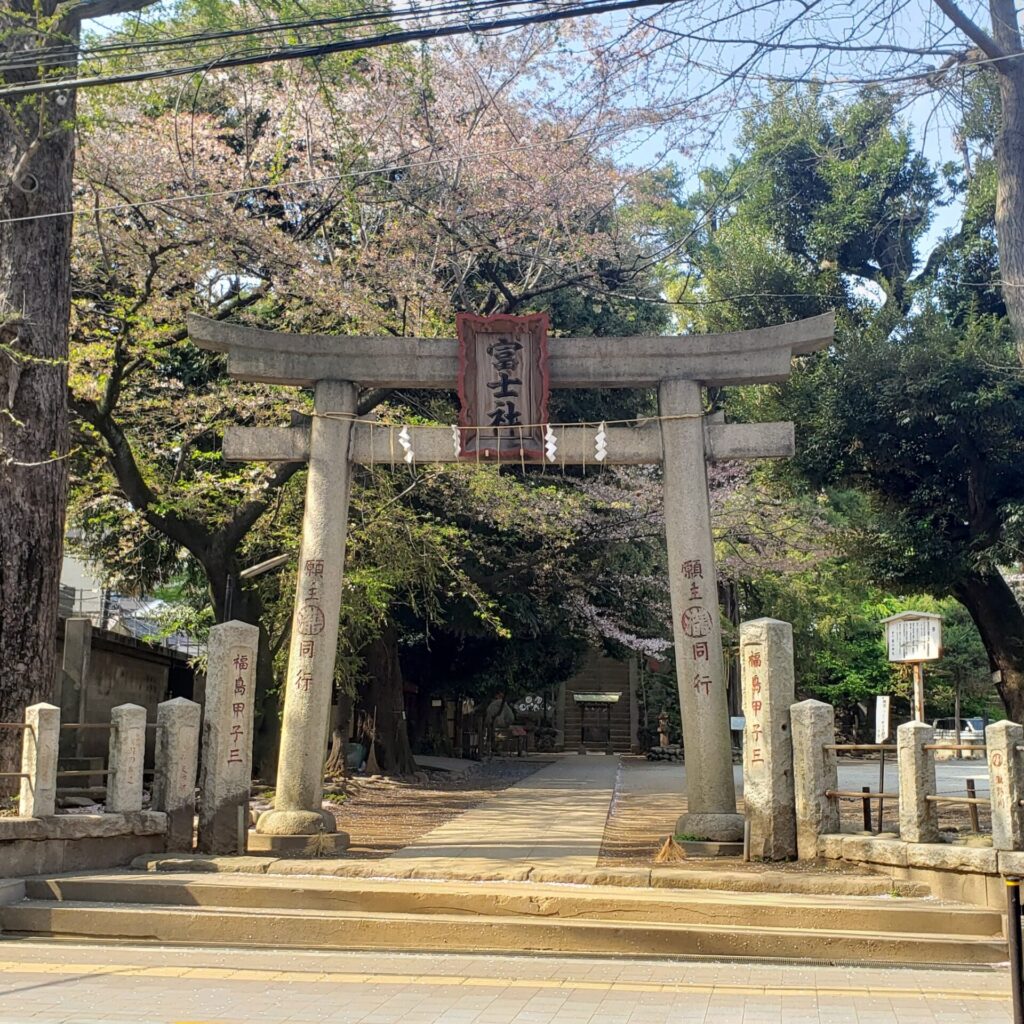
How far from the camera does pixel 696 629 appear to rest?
11.7 meters

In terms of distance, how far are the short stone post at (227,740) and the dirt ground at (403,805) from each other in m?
1.29

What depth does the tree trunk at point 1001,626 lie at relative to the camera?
653 inches

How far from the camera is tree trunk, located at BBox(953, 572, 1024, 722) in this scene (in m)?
16.6

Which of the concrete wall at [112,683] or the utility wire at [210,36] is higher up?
the utility wire at [210,36]

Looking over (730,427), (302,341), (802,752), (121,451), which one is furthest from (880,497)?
(121,451)

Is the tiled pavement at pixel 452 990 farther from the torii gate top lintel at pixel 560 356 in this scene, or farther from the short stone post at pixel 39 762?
the torii gate top lintel at pixel 560 356

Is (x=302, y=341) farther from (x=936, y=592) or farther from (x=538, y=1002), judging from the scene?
(x=936, y=592)

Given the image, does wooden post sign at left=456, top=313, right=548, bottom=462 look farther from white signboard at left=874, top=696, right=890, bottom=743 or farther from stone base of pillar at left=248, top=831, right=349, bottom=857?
white signboard at left=874, top=696, right=890, bottom=743

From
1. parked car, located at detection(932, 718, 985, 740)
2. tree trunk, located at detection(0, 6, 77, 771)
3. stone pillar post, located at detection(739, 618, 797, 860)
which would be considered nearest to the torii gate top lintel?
tree trunk, located at detection(0, 6, 77, 771)

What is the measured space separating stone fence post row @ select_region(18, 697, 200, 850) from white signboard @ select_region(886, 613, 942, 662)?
7.77 metres

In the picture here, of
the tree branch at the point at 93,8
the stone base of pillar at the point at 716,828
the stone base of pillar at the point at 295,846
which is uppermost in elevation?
the tree branch at the point at 93,8

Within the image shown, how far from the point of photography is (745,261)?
67.3ft

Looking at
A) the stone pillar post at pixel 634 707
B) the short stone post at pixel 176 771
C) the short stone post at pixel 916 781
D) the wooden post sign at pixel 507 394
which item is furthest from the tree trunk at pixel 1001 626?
the stone pillar post at pixel 634 707

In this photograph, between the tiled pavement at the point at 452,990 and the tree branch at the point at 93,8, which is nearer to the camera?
the tiled pavement at the point at 452,990
